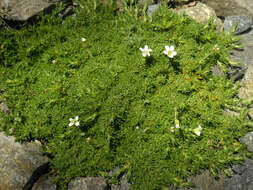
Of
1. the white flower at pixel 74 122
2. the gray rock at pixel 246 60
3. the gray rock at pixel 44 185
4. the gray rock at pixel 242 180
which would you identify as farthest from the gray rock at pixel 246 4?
the gray rock at pixel 44 185

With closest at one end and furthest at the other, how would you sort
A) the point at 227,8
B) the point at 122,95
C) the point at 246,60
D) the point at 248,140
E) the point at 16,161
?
the point at 16,161 → the point at 248,140 → the point at 122,95 → the point at 246,60 → the point at 227,8

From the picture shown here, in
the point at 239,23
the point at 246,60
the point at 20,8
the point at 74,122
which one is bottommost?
the point at 74,122

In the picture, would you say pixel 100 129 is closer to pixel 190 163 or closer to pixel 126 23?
pixel 190 163

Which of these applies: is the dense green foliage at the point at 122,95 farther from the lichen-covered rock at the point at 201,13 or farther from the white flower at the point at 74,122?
the lichen-covered rock at the point at 201,13

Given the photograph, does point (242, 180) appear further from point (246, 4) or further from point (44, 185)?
point (246, 4)

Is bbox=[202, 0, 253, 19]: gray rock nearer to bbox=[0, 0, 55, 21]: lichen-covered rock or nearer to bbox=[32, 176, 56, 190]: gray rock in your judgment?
bbox=[0, 0, 55, 21]: lichen-covered rock

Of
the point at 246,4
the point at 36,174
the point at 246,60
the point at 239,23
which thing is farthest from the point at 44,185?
the point at 246,4

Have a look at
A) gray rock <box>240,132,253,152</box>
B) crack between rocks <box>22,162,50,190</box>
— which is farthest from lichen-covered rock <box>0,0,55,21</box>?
gray rock <box>240,132,253,152</box>
